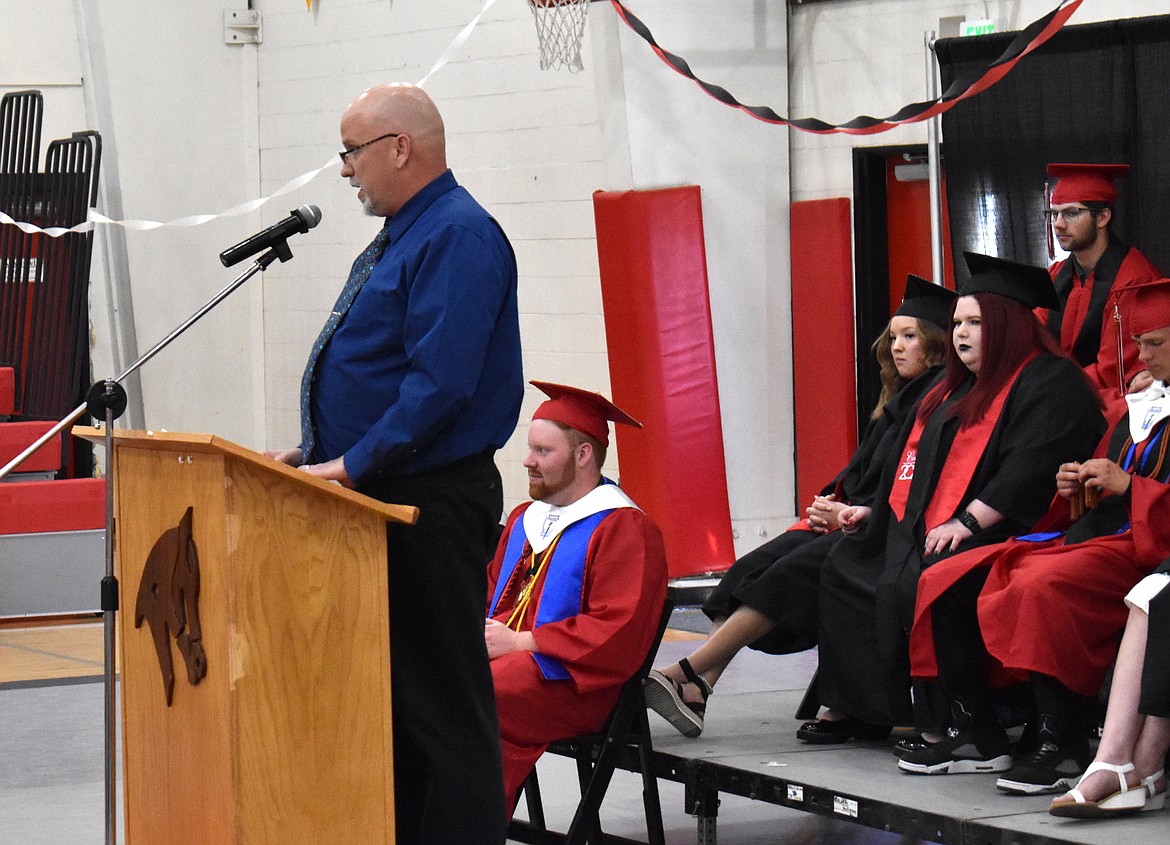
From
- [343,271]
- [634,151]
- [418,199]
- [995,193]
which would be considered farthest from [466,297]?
[343,271]

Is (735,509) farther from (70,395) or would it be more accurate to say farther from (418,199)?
(418,199)

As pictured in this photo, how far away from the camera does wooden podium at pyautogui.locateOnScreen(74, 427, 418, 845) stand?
3025mm

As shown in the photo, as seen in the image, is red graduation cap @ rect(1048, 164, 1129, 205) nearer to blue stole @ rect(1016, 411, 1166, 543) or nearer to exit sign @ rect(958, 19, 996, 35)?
blue stole @ rect(1016, 411, 1166, 543)

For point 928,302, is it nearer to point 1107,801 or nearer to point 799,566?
point 799,566

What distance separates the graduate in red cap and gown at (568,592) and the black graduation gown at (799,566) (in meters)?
0.45

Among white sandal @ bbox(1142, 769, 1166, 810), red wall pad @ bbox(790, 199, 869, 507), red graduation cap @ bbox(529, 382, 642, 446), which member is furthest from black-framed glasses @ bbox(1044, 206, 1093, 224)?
red wall pad @ bbox(790, 199, 869, 507)

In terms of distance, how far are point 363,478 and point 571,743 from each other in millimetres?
1413

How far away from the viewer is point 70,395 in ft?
30.9

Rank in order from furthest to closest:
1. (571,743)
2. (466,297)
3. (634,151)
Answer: (634,151), (571,743), (466,297)

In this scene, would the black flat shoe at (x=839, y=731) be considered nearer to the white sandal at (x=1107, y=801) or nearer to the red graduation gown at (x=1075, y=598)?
the red graduation gown at (x=1075, y=598)

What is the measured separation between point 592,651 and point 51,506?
5323mm

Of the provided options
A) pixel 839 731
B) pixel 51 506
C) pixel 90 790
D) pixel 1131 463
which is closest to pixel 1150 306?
pixel 1131 463

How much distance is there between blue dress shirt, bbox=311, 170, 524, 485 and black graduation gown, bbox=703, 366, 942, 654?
1.49m

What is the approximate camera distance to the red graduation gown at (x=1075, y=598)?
3.91 m
